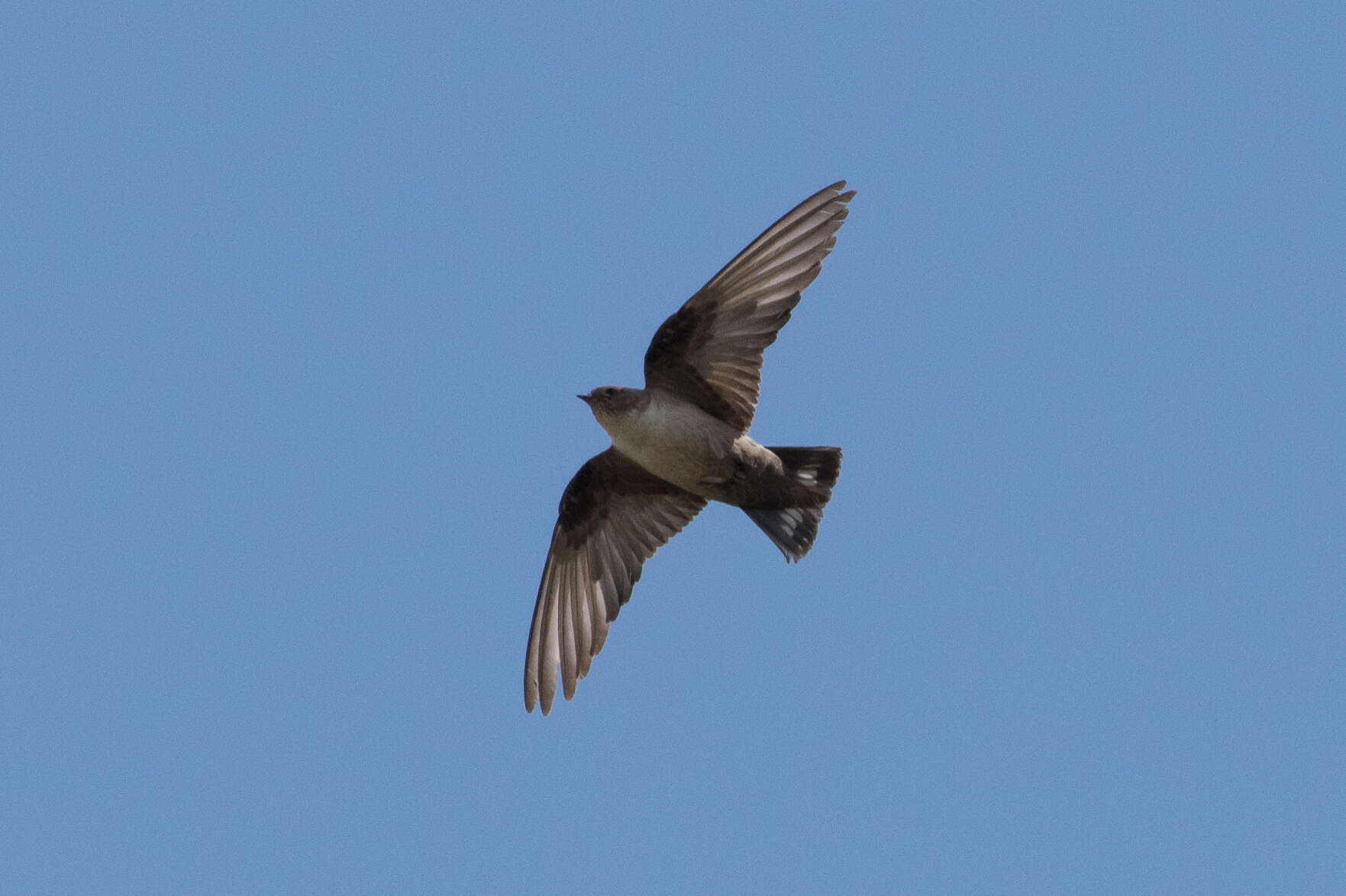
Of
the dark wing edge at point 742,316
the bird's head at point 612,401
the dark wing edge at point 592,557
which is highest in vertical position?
the dark wing edge at point 742,316

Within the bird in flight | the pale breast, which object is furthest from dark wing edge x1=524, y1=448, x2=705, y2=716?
the pale breast

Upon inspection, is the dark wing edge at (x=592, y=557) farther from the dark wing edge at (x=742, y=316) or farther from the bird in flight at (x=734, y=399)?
the dark wing edge at (x=742, y=316)

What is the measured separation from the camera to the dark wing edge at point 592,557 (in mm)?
12227

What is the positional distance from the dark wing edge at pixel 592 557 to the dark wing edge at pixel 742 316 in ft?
3.24

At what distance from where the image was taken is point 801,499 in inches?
452

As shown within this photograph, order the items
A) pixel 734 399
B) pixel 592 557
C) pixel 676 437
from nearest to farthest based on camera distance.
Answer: pixel 676 437 < pixel 734 399 < pixel 592 557

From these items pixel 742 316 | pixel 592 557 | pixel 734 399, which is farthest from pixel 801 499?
pixel 592 557

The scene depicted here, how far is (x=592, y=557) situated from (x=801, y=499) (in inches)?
73.2

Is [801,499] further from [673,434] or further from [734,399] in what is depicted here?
[673,434]

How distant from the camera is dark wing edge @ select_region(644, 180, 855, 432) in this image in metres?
10.9

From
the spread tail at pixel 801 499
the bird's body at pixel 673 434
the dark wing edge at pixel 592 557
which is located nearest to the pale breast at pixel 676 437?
the bird's body at pixel 673 434

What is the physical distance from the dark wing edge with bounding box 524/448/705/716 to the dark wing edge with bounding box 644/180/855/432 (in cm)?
99

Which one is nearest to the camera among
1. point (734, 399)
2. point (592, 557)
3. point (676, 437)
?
point (676, 437)

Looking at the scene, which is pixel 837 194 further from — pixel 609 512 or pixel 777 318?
pixel 609 512
